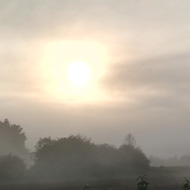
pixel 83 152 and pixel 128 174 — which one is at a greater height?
pixel 83 152

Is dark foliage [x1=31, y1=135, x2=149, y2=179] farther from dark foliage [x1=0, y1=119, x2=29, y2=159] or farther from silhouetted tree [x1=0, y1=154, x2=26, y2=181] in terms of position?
dark foliage [x1=0, y1=119, x2=29, y2=159]

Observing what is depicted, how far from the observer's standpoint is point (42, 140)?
231ft

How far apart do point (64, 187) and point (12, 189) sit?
705 centimetres

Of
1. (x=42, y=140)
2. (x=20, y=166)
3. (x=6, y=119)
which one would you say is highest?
(x=6, y=119)

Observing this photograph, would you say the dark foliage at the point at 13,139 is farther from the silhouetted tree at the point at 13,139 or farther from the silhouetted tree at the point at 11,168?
the silhouetted tree at the point at 11,168

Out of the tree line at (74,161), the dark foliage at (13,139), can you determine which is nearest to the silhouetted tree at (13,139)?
the dark foliage at (13,139)

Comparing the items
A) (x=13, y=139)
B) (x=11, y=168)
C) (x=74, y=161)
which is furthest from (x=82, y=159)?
(x=13, y=139)

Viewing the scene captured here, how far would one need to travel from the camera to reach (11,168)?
6281cm

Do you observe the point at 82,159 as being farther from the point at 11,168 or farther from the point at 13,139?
the point at 13,139

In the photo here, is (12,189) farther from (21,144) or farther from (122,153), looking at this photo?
(21,144)

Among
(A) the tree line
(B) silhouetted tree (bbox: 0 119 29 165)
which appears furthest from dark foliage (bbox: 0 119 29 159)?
(A) the tree line

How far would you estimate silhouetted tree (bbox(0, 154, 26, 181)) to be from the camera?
61469 millimetres

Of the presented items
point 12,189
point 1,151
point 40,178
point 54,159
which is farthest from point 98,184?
point 1,151

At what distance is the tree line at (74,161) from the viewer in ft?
204
